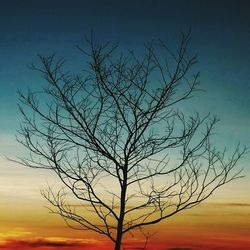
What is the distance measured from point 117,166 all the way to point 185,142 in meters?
1.30

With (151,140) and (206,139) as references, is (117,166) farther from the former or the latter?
(206,139)

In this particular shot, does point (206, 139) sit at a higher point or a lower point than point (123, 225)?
higher

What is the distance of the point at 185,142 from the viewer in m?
9.06

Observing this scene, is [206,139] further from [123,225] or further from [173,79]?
[123,225]

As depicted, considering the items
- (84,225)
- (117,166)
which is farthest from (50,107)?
(84,225)

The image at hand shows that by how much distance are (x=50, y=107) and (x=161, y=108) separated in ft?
6.40

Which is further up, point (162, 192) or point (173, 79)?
point (173, 79)

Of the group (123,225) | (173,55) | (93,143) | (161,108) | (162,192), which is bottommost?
(123,225)

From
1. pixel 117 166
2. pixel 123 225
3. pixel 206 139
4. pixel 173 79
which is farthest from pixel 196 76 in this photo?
pixel 123 225

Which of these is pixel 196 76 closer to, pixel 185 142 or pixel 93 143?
pixel 185 142

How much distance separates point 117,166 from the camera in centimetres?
873

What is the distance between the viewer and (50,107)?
356 inches

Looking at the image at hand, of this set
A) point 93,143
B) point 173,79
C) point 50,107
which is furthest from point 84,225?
point 173,79

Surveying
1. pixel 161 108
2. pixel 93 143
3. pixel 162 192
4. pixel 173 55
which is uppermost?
pixel 173 55
